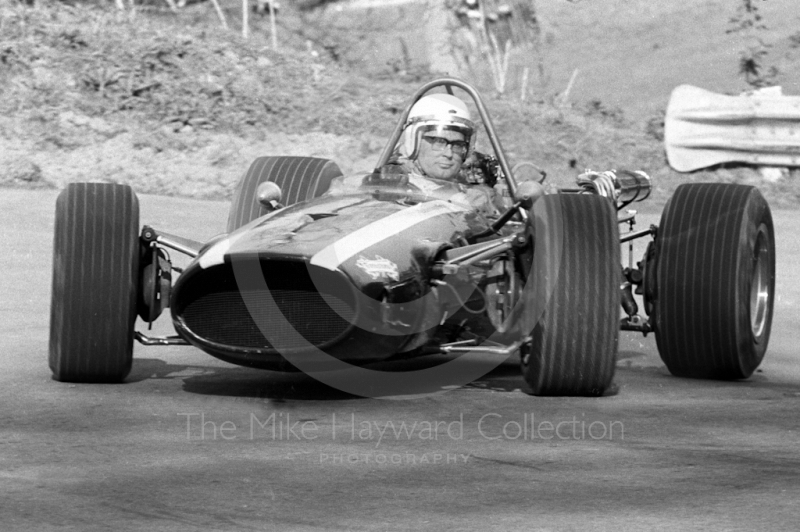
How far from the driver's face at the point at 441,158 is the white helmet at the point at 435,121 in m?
0.03

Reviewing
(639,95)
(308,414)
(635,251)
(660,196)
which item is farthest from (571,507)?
(639,95)

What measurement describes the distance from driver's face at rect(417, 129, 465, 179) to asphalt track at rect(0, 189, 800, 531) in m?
1.13

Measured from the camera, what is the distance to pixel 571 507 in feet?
15.1

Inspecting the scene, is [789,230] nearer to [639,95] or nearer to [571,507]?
[639,95]

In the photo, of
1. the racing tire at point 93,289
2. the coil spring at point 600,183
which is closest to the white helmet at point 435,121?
the coil spring at point 600,183

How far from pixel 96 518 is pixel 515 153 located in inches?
511

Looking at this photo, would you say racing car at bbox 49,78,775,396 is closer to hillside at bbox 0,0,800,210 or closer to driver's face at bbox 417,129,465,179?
driver's face at bbox 417,129,465,179

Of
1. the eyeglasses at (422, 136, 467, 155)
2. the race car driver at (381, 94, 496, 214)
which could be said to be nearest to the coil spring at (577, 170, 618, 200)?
the race car driver at (381, 94, 496, 214)

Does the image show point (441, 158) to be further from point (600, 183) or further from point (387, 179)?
point (600, 183)

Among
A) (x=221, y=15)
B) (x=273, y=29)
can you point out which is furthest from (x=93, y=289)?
(x=221, y=15)

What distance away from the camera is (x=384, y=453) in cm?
543

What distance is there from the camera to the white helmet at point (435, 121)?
8.16 m

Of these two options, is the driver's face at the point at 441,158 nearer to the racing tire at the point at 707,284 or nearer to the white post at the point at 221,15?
the racing tire at the point at 707,284

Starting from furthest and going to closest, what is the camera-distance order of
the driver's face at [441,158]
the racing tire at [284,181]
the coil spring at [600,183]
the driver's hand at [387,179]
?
the racing tire at [284,181] → the coil spring at [600,183] → the driver's face at [441,158] → the driver's hand at [387,179]
